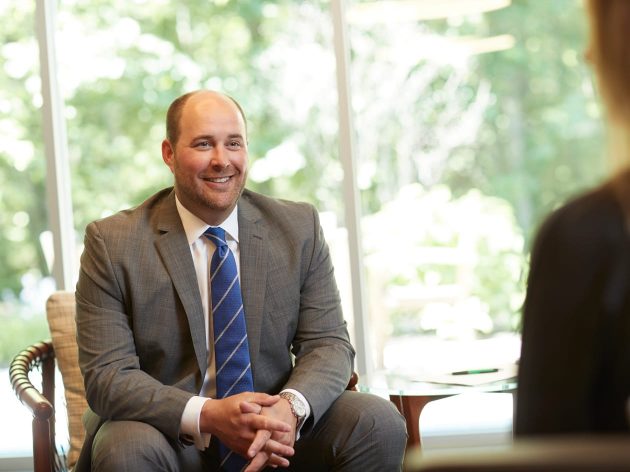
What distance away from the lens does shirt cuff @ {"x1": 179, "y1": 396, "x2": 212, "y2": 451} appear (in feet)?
8.40

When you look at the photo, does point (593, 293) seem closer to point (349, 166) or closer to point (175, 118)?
point (175, 118)

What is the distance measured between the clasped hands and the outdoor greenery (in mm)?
1704

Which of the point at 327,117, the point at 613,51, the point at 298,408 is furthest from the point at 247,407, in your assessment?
the point at 327,117

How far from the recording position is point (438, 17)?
4.14 m

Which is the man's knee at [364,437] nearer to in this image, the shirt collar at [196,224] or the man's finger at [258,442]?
the man's finger at [258,442]

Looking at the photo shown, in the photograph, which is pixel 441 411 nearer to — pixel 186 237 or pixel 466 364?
pixel 466 364

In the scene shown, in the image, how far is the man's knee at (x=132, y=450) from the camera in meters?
2.42

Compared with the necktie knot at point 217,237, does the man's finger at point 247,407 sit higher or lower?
lower

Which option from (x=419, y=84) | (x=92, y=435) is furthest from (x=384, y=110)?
(x=92, y=435)

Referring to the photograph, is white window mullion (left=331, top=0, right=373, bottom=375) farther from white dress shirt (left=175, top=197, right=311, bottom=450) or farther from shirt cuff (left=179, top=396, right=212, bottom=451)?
shirt cuff (left=179, top=396, right=212, bottom=451)

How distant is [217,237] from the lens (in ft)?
9.39

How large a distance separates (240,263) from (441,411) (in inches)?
67.8

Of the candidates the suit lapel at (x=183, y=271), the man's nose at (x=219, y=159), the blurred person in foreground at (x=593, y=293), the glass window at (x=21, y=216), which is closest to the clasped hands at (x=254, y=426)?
the suit lapel at (x=183, y=271)

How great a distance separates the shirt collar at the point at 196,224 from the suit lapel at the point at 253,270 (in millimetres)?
19
